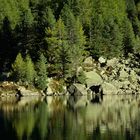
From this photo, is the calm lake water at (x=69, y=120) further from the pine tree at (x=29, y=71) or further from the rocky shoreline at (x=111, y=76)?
the rocky shoreline at (x=111, y=76)

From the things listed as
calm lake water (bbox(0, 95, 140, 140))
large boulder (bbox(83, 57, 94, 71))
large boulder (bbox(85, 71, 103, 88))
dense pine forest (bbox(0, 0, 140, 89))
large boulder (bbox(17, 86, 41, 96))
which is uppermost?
dense pine forest (bbox(0, 0, 140, 89))

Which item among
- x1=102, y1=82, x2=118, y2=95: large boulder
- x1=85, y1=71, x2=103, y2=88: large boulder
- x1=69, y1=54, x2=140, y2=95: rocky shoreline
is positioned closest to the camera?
x1=102, y1=82, x2=118, y2=95: large boulder

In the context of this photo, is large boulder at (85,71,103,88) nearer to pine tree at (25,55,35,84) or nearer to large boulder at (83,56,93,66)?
large boulder at (83,56,93,66)

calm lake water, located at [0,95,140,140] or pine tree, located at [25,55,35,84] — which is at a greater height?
pine tree, located at [25,55,35,84]

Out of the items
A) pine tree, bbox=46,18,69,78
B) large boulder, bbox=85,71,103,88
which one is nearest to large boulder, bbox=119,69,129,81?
large boulder, bbox=85,71,103,88

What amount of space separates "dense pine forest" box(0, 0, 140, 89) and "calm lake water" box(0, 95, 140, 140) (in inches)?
848

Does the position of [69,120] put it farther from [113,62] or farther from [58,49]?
[113,62]

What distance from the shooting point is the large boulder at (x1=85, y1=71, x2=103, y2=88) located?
15138cm

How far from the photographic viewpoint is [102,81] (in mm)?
152250

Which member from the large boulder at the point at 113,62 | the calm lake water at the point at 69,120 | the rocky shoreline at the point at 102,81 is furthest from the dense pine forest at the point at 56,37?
the calm lake water at the point at 69,120

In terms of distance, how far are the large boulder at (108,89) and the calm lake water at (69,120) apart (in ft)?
68.7

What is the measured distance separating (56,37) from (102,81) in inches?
812

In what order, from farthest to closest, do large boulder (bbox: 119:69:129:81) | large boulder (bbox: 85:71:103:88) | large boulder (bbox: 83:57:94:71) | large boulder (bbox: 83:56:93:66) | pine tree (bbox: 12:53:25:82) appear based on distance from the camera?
large boulder (bbox: 83:56:93:66)
large boulder (bbox: 83:57:94:71)
large boulder (bbox: 119:69:129:81)
large boulder (bbox: 85:71:103:88)
pine tree (bbox: 12:53:25:82)

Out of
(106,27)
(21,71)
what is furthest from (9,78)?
(106,27)
